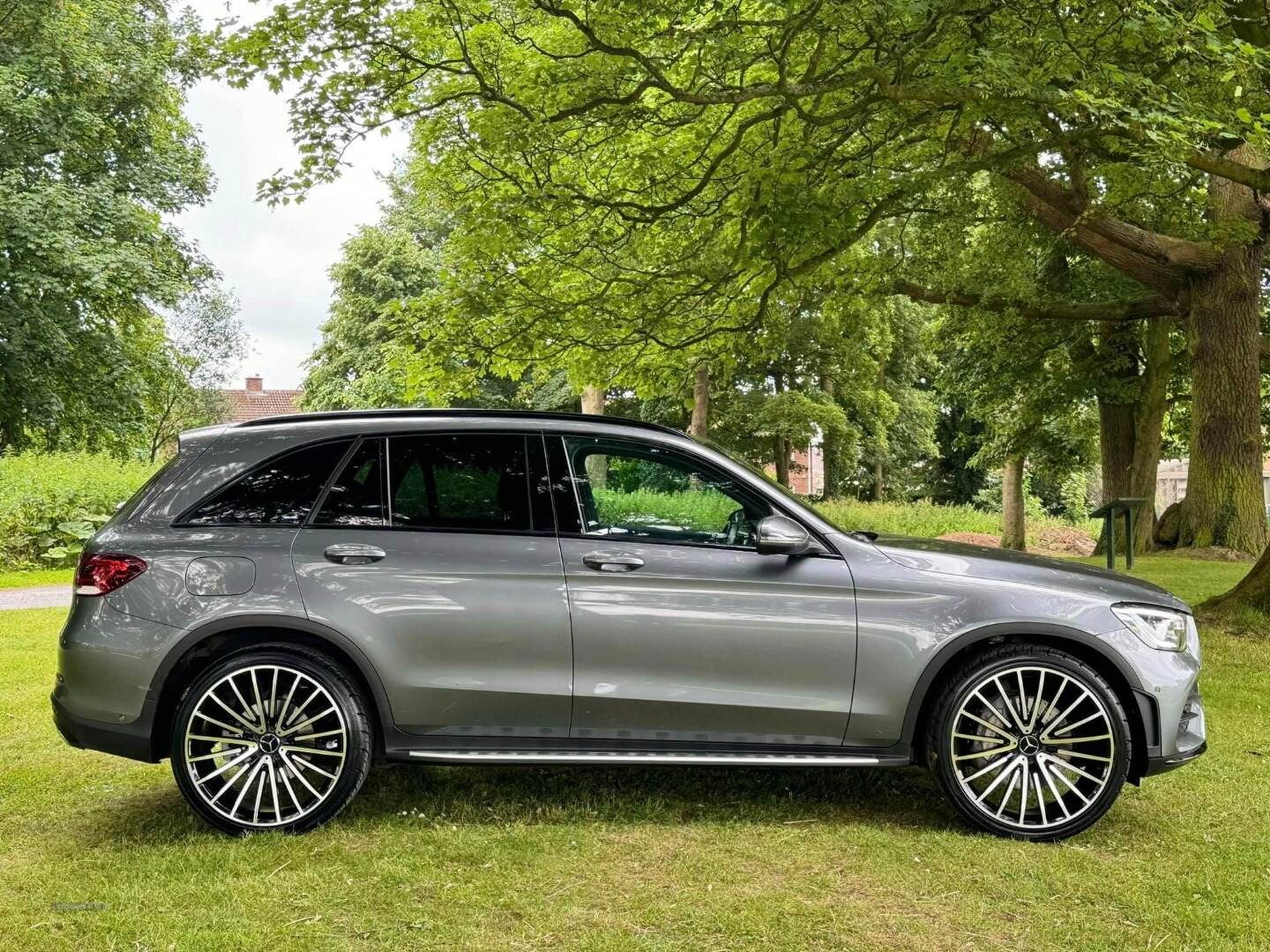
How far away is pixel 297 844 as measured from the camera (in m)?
4.41

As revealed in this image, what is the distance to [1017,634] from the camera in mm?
4645

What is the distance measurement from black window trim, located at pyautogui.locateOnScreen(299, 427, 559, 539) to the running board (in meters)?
Answer: 0.95

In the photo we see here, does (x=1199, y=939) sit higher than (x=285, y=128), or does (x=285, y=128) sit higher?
(x=285, y=128)

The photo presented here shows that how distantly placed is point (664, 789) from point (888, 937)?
1860 mm

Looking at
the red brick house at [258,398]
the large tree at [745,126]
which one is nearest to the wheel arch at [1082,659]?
the large tree at [745,126]

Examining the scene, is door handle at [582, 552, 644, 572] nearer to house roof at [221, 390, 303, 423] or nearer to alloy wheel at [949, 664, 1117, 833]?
alloy wheel at [949, 664, 1117, 833]

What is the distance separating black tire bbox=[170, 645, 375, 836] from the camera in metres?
4.54

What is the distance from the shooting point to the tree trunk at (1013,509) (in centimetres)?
2695

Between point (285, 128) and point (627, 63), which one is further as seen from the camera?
point (285, 128)

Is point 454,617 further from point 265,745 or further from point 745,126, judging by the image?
point 745,126

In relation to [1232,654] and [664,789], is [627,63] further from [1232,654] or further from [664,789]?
[1232,654]

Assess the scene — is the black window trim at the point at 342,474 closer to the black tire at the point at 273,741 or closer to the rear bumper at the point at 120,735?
the black tire at the point at 273,741

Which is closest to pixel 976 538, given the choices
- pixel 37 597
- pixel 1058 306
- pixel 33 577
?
pixel 1058 306

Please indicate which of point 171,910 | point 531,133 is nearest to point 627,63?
point 531,133
